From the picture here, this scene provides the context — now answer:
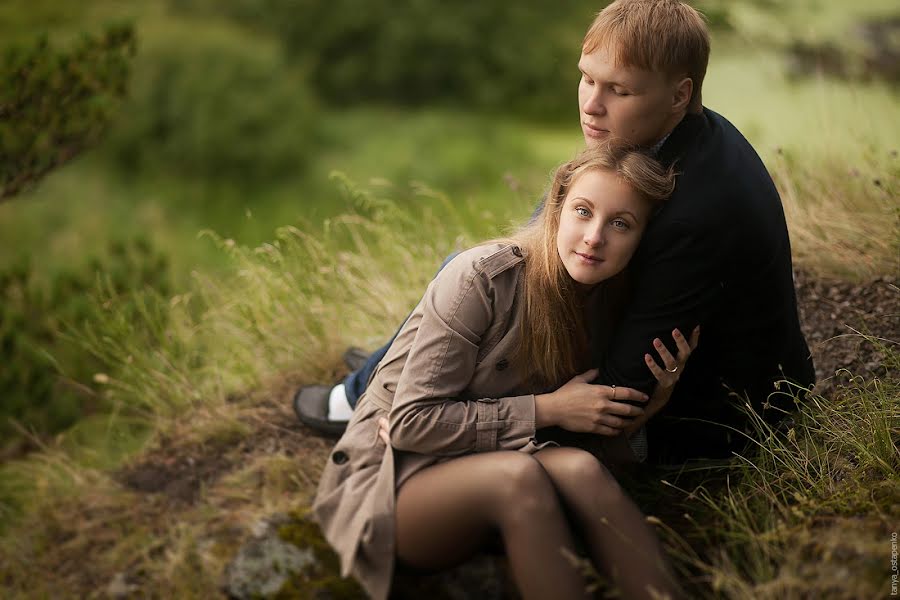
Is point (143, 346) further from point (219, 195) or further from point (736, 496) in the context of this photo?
point (219, 195)

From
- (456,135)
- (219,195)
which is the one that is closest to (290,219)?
(219,195)

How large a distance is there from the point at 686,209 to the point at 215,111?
24.6 ft

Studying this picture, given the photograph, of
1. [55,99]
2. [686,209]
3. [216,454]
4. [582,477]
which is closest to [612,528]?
[582,477]

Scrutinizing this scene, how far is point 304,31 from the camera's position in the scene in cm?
955

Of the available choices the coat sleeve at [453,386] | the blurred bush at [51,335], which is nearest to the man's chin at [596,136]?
the coat sleeve at [453,386]

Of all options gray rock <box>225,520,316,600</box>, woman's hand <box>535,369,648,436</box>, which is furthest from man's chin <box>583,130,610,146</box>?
gray rock <box>225,520,316,600</box>

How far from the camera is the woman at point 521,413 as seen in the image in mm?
1849

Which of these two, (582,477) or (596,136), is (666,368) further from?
(596,136)

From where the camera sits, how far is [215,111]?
28.5ft

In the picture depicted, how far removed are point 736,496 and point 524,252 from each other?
853mm

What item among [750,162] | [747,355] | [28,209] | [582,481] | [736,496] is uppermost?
[750,162]

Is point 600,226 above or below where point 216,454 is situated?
above

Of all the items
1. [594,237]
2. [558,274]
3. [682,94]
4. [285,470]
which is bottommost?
[285,470]

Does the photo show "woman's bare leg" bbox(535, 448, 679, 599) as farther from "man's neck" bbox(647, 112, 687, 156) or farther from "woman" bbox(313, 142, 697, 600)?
"man's neck" bbox(647, 112, 687, 156)
